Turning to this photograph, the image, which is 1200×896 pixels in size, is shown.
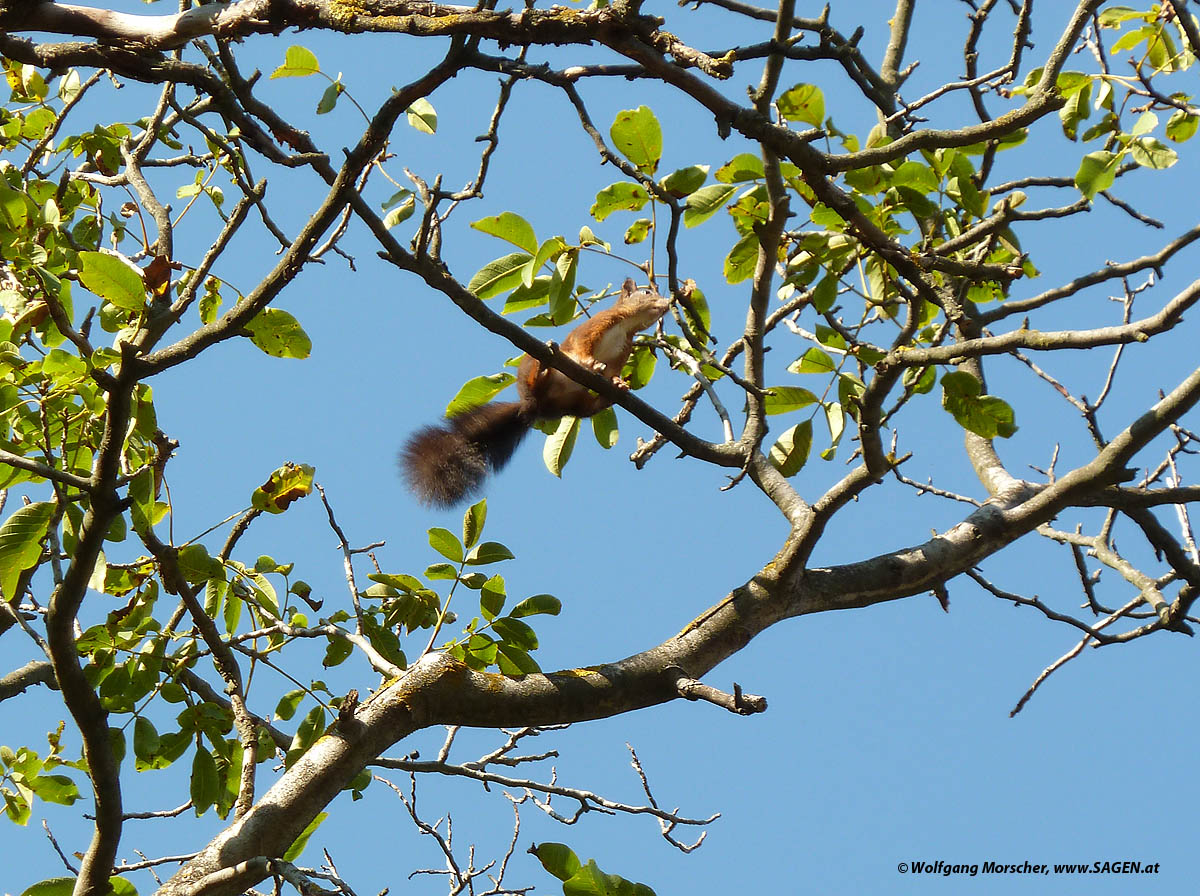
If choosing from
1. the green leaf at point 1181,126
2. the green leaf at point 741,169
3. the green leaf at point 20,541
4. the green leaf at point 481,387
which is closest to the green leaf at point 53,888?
the green leaf at point 20,541

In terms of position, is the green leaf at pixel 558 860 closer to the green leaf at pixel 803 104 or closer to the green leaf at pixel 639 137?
the green leaf at pixel 639 137

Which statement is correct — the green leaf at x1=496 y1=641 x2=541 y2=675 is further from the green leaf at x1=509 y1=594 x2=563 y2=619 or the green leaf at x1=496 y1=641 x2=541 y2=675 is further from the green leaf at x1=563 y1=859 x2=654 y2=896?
the green leaf at x1=563 y1=859 x2=654 y2=896

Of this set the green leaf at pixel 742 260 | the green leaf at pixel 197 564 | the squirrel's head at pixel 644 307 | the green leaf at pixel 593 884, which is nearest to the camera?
the green leaf at pixel 593 884

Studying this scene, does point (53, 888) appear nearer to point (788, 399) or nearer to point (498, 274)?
point (498, 274)

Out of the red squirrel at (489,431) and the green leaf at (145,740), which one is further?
the red squirrel at (489,431)

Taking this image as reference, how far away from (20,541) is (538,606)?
141 cm

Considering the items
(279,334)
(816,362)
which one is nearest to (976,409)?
(816,362)

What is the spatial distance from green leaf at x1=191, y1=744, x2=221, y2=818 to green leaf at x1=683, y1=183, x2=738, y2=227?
223cm

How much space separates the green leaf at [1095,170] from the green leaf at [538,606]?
1.88 metres

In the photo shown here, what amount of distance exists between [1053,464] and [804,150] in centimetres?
290

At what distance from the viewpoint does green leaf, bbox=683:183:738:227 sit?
3.25 m

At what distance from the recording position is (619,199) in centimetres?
333

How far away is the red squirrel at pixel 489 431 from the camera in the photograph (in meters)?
4.79

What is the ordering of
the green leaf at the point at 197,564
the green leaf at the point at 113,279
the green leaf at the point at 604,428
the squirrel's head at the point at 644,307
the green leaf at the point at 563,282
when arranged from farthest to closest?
the squirrel's head at the point at 644,307 < the green leaf at the point at 604,428 < the green leaf at the point at 197,564 < the green leaf at the point at 563,282 < the green leaf at the point at 113,279
